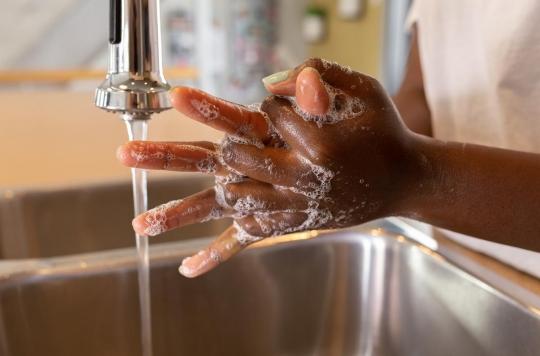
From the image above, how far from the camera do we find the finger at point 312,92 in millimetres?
314

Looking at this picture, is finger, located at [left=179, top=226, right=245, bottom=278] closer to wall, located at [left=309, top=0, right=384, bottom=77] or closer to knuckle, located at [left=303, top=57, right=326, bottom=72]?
knuckle, located at [left=303, top=57, right=326, bottom=72]

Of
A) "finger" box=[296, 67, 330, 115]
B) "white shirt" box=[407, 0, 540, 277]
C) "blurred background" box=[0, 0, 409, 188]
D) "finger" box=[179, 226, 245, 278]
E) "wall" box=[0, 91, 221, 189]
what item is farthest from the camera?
"blurred background" box=[0, 0, 409, 188]

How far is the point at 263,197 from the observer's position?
0.36 m

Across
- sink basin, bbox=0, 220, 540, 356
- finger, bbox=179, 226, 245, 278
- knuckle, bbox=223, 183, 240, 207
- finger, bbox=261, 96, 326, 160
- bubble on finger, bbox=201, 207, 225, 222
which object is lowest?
sink basin, bbox=0, 220, 540, 356

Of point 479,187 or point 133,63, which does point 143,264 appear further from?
point 479,187

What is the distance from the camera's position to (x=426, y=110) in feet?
2.34

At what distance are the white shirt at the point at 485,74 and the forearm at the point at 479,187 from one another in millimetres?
122

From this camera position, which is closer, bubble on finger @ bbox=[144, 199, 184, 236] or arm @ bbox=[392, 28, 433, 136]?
bubble on finger @ bbox=[144, 199, 184, 236]

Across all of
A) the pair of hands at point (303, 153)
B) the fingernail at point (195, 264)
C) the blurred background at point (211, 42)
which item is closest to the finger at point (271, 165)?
the pair of hands at point (303, 153)

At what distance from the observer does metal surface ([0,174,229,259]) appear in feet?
2.39

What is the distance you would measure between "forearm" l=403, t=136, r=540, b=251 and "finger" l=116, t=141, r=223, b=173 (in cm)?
14

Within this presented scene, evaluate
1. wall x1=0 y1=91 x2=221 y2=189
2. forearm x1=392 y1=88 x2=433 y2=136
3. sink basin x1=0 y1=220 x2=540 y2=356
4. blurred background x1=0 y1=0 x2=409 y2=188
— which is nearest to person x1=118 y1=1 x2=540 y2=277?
sink basin x1=0 y1=220 x2=540 y2=356

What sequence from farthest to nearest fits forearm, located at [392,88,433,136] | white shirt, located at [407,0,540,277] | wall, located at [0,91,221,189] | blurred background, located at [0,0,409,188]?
blurred background, located at [0,0,409,188]
wall, located at [0,91,221,189]
forearm, located at [392,88,433,136]
white shirt, located at [407,0,540,277]

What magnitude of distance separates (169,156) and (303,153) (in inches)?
3.3
